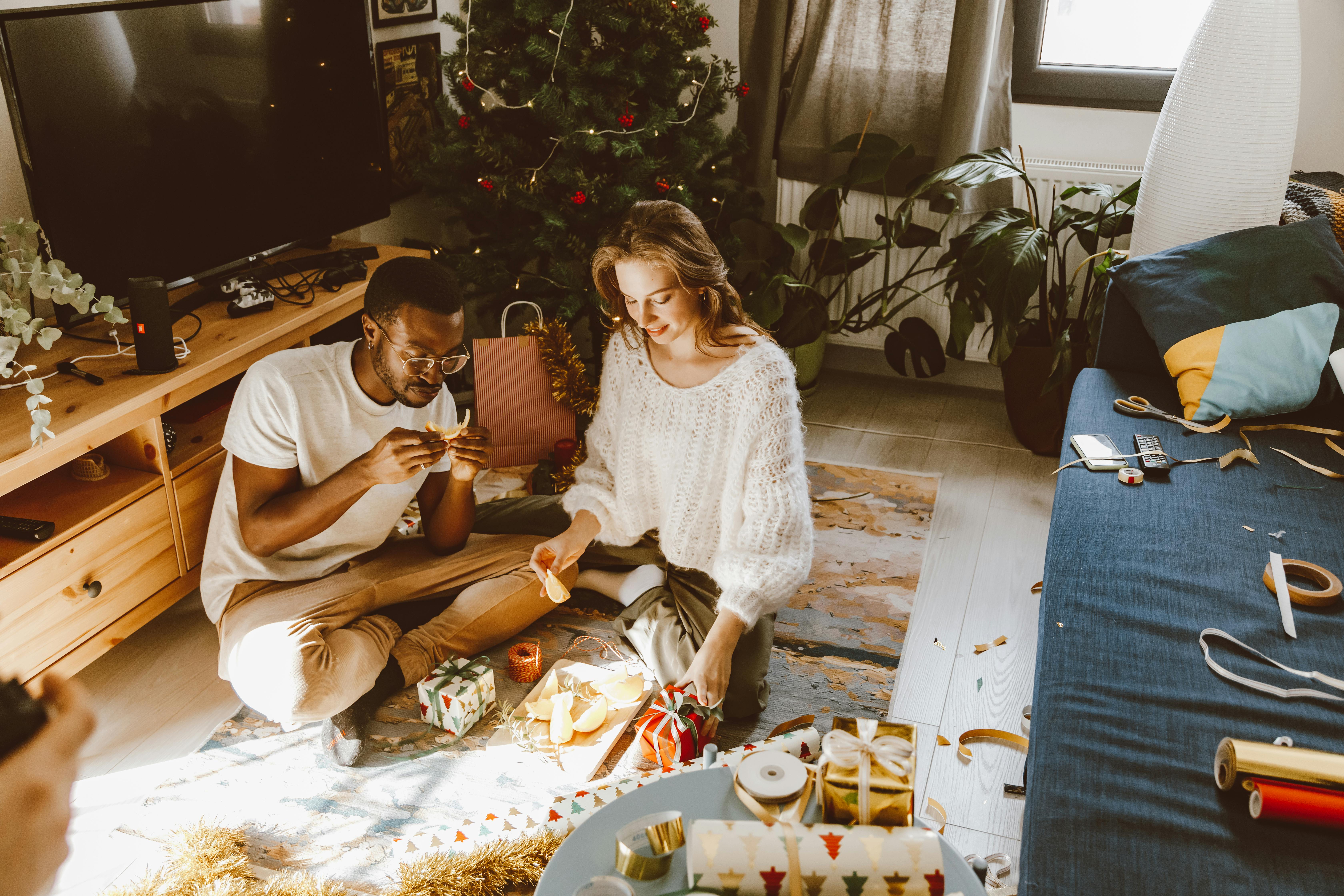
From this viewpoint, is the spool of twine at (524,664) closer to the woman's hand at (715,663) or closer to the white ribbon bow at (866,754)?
the woman's hand at (715,663)

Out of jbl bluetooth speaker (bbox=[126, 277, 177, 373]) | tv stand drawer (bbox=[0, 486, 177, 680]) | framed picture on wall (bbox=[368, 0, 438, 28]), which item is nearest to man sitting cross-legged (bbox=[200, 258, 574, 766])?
tv stand drawer (bbox=[0, 486, 177, 680])

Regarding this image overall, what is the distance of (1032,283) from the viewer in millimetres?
2512

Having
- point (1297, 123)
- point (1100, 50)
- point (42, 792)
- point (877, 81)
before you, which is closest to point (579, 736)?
point (42, 792)

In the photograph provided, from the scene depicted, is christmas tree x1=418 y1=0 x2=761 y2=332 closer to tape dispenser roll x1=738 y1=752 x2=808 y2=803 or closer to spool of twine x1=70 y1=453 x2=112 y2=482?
spool of twine x1=70 y1=453 x2=112 y2=482

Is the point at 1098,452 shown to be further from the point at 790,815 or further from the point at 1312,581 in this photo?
the point at 790,815

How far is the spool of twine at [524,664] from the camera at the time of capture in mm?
1958

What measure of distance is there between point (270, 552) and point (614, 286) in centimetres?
82

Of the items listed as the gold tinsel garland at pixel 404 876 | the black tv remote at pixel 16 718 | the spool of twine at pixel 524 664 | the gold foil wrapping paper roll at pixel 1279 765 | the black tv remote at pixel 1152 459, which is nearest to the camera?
the black tv remote at pixel 16 718

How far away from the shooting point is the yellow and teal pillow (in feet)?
6.51

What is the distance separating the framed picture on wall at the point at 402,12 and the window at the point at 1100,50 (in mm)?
1758

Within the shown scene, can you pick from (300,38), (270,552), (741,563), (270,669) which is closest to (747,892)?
(741,563)

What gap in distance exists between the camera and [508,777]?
1751 millimetres

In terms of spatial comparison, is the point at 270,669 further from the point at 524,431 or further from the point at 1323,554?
the point at 1323,554

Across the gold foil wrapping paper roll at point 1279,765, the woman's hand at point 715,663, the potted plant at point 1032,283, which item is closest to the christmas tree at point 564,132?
the potted plant at point 1032,283
